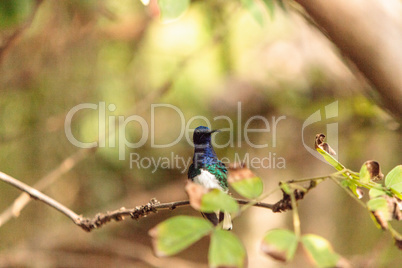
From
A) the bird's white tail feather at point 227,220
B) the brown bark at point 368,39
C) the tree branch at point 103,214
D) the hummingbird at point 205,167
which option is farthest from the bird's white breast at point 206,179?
the brown bark at point 368,39

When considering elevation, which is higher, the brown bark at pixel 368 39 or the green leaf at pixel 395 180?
the brown bark at pixel 368 39

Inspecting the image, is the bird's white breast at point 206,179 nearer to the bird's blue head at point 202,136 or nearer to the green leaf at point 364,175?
the bird's blue head at point 202,136

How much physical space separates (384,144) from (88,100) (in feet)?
4.43

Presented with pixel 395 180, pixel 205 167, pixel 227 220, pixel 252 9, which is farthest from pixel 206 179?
pixel 395 180

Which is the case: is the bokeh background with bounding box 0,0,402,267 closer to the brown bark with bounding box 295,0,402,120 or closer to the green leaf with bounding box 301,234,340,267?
the brown bark with bounding box 295,0,402,120

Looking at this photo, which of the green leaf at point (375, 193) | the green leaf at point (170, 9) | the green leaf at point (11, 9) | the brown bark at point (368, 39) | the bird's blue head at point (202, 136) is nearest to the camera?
the green leaf at point (375, 193)

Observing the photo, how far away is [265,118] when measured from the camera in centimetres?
210

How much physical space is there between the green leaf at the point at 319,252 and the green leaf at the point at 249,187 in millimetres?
78

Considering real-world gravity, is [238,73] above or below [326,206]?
above

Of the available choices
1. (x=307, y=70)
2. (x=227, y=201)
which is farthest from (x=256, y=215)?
(x=227, y=201)

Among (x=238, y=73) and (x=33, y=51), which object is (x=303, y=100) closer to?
(x=238, y=73)

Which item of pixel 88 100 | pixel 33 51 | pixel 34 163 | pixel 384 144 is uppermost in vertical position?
pixel 33 51

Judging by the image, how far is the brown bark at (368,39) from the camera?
73cm

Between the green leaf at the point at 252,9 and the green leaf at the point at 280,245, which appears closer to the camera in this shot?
the green leaf at the point at 280,245
